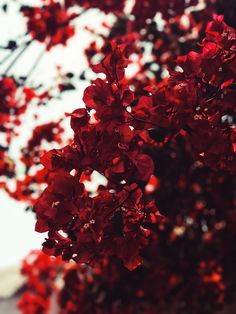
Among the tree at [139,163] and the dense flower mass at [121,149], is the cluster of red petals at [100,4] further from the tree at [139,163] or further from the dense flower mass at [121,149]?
the dense flower mass at [121,149]

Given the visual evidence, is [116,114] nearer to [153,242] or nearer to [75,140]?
[75,140]

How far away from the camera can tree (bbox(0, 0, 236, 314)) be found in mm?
1689

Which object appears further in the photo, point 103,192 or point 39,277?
point 39,277

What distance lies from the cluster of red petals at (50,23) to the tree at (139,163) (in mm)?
14

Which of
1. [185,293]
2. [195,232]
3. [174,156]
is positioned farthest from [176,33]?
[185,293]

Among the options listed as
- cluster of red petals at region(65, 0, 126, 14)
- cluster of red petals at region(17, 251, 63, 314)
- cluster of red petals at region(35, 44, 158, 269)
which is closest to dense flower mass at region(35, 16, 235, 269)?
cluster of red petals at region(35, 44, 158, 269)

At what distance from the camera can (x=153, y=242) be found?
25.7 ft

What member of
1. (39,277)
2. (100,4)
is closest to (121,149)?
(100,4)

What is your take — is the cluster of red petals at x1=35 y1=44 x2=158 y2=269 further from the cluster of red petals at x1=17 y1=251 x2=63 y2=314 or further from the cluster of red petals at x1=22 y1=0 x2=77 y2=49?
the cluster of red petals at x1=17 y1=251 x2=63 y2=314

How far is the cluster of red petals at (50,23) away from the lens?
16.5ft

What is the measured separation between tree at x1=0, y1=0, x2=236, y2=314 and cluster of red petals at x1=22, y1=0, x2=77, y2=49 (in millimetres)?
14

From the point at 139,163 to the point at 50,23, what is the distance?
4095 millimetres

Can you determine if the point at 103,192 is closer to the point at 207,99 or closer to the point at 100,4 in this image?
the point at 207,99

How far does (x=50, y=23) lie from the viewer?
523 cm
